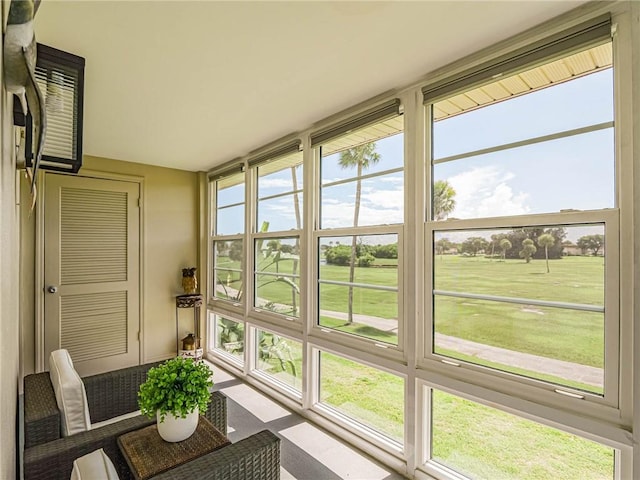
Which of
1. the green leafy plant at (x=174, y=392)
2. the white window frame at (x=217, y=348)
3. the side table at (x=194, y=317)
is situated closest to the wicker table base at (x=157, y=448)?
the green leafy plant at (x=174, y=392)

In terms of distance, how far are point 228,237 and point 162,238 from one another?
82 cm

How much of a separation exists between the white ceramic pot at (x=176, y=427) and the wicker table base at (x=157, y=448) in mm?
26

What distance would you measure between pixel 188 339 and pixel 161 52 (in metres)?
3.28

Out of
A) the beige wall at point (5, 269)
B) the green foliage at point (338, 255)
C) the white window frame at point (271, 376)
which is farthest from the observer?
the white window frame at point (271, 376)

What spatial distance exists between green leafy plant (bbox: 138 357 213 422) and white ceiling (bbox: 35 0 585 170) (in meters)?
1.60

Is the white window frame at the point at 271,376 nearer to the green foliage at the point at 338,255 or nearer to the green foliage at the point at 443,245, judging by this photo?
the green foliage at the point at 338,255

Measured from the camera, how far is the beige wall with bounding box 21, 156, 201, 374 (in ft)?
13.1

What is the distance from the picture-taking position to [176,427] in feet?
5.27

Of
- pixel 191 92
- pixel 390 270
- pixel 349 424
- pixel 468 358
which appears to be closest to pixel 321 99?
pixel 191 92

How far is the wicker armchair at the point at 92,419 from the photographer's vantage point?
1479 millimetres

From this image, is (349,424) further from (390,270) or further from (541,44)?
(541,44)

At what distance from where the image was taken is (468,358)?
1902 mm

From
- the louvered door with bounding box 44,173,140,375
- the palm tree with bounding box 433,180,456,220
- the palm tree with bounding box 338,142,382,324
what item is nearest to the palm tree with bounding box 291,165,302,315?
the palm tree with bounding box 338,142,382,324

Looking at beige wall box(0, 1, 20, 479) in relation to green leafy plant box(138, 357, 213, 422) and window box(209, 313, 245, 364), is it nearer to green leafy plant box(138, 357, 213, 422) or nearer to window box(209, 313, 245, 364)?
green leafy plant box(138, 357, 213, 422)
